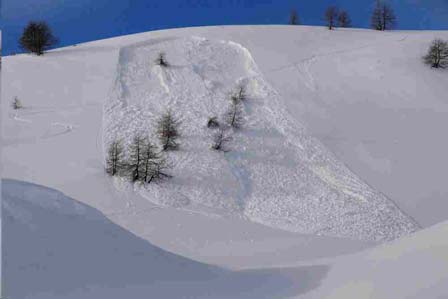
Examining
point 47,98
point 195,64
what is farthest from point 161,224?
point 195,64

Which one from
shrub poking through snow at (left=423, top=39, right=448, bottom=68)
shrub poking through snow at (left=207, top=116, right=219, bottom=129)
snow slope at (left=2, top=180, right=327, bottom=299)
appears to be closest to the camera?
snow slope at (left=2, top=180, right=327, bottom=299)

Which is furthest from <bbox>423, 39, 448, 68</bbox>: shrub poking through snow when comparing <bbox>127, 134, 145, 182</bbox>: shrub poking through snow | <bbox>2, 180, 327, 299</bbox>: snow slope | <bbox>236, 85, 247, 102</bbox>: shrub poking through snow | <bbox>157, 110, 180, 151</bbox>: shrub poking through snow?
<bbox>2, 180, 327, 299</bbox>: snow slope

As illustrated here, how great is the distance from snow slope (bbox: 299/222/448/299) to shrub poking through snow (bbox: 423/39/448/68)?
66.2 ft

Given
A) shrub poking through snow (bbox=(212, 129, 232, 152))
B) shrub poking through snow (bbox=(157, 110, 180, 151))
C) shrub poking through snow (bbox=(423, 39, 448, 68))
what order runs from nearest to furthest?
shrub poking through snow (bbox=(157, 110, 180, 151)) → shrub poking through snow (bbox=(212, 129, 232, 152)) → shrub poking through snow (bbox=(423, 39, 448, 68))

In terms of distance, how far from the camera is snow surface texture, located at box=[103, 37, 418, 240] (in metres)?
11.1

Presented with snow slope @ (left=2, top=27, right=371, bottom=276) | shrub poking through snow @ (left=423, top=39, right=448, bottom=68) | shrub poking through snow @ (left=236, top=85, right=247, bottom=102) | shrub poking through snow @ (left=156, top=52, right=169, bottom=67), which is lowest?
snow slope @ (left=2, top=27, right=371, bottom=276)

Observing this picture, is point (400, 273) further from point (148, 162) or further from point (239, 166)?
point (239, 166)

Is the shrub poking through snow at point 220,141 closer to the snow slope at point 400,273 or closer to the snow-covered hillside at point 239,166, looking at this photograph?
the snow-covered hillside at point 239,166

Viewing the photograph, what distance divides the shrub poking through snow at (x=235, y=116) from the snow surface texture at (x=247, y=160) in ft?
0.85

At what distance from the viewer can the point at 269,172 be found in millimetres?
12984

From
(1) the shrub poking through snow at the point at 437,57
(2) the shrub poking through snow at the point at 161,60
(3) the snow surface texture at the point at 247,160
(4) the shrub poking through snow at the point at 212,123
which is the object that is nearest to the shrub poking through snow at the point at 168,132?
(3) the snow surface texture at the point at 247,160

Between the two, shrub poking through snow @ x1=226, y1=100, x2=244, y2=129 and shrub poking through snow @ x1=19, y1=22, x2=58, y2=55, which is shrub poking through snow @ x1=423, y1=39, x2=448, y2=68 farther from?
shrub poking through snow @ x1=19, y1=22, x2=58, y2=55

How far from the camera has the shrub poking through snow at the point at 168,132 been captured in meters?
13.2

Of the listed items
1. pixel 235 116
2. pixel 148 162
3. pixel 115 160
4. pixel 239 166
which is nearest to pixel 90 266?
pixel 148 162
